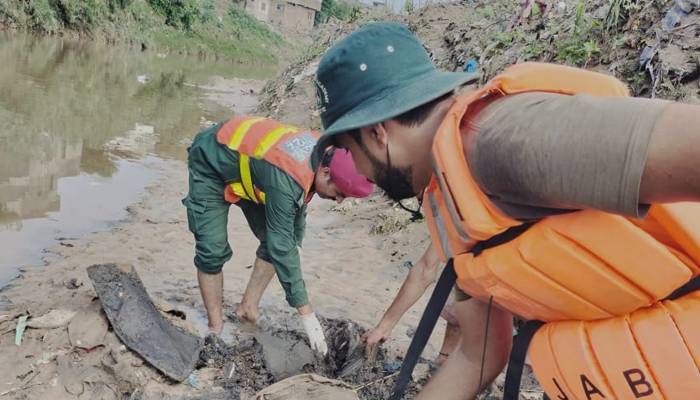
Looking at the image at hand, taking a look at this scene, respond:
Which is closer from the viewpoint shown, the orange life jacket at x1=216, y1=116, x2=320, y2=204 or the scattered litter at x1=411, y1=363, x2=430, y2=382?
the scattered litter at x1=411, y1=363, x2=430, y2=382

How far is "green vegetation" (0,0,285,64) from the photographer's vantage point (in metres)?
23.9

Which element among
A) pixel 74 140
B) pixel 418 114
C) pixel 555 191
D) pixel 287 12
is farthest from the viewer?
pixel 287 12

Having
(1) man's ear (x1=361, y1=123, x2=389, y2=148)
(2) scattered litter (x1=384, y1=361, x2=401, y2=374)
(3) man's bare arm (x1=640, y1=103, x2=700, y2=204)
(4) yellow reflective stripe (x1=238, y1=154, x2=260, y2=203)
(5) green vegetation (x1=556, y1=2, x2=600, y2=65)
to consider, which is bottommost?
(2) scattered litter (x1=384, y1=361, x2=401, y2=374)

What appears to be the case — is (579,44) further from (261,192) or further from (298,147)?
(261,192)

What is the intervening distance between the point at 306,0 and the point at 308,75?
46.7 metres

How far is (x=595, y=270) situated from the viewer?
141 cm

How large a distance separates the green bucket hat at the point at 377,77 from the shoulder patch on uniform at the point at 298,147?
1956mm

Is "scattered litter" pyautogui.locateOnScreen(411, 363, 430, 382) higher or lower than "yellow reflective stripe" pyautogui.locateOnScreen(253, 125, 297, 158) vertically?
lower

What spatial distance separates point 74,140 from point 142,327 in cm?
677

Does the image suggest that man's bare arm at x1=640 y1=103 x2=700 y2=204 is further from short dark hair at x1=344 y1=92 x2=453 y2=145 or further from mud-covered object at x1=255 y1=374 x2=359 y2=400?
mud-covered object at x1=255 y1=374 x2=359 y2=400

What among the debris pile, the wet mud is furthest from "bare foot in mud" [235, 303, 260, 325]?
the debris pile

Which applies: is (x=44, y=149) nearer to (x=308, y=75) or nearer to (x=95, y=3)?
(x=308, y=75)

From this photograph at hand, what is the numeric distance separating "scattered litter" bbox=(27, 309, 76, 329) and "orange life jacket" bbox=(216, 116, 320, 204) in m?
1.20

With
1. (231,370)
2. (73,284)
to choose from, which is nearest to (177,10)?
(73,284)
